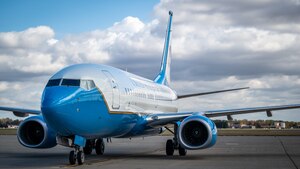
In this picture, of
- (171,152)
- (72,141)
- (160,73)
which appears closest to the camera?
(72,141)

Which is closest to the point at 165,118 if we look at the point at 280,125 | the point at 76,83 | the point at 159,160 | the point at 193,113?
the point at 193,113

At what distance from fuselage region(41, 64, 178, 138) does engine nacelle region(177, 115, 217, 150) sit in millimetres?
2072

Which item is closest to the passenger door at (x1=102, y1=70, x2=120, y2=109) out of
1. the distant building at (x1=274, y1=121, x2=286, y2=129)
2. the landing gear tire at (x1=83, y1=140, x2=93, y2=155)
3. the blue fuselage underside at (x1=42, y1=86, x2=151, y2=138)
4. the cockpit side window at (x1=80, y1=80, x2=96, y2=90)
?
the blue fuselage underside at (x1=42, y1=86, x2=151, y2=138)

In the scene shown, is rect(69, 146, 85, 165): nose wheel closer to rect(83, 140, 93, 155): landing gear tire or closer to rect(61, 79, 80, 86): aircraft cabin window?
rect(61, 79, 80, 86): aircraft cabin window

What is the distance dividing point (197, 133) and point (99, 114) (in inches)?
182

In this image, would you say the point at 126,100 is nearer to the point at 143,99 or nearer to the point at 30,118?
the point at 143,99

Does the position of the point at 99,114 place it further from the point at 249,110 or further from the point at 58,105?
the point at 249,110

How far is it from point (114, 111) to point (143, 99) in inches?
159

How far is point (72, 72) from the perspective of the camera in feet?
49.5

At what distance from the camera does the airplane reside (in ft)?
45.7

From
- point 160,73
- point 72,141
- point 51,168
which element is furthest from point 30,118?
point 160,73

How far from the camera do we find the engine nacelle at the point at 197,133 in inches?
677

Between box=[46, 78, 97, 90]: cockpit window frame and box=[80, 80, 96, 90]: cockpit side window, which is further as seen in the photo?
box=[80, 80, 96, 90]: cockpit side window

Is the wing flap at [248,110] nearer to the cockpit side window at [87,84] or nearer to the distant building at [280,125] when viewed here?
the cockpit side window at [87,84]
